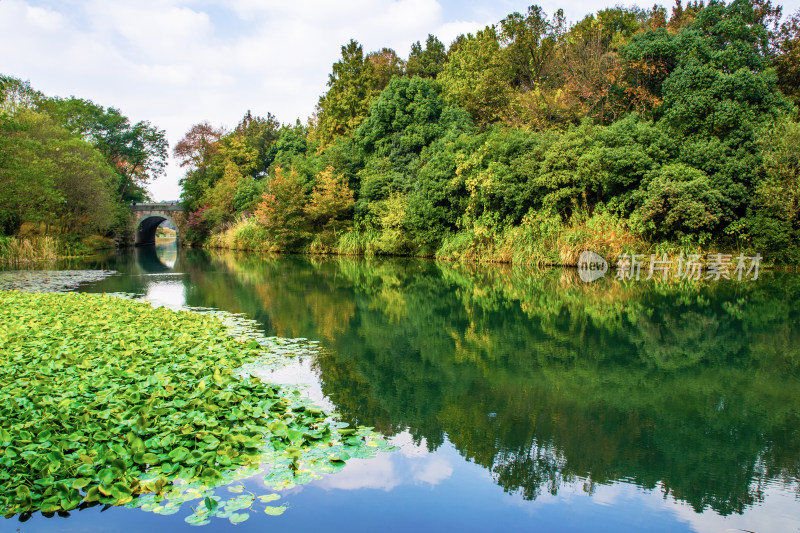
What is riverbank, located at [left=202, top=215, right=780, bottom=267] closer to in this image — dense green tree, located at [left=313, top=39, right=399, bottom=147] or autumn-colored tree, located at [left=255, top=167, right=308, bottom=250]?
autumn-colored tree, located at [left=255, top=167, right=308, bottom=250]

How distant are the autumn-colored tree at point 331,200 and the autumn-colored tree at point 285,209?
672 mm

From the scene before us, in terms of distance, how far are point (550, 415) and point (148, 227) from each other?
6136cm

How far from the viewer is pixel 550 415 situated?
15.8ft

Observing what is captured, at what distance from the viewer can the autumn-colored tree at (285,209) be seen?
29.2 m

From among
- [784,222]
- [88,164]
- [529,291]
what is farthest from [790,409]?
[88,164]

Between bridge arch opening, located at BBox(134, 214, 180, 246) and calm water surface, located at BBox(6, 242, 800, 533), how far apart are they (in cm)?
4475

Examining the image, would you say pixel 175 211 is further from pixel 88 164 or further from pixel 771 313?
Answer: pixel 771 313

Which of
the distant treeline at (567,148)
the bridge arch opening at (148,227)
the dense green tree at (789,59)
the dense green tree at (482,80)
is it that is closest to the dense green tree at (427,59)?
the distant treeline at (567,148)

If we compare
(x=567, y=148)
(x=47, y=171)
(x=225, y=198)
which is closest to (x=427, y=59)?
(x=225, y=198)

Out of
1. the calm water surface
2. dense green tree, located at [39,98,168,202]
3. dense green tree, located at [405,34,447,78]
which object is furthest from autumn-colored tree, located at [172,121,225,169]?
the calm water surface

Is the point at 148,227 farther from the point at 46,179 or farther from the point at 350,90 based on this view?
the point at 46,179

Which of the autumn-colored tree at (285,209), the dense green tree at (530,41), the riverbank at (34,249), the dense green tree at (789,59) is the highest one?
the dense green tree at (530,41)

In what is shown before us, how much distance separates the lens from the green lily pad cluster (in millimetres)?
3311

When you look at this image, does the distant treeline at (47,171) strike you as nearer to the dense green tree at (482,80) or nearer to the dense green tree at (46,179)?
the dense green tree at (46,179)
